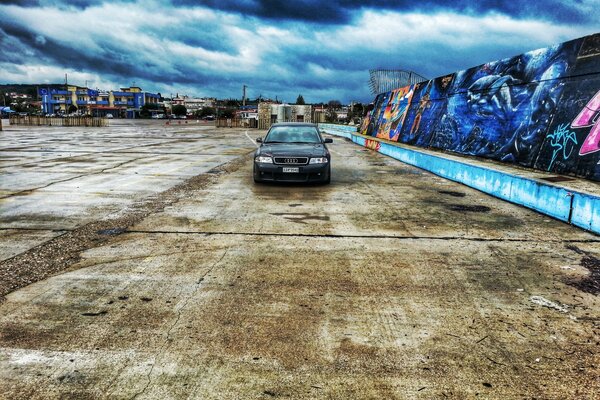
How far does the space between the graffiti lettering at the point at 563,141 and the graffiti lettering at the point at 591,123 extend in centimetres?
26

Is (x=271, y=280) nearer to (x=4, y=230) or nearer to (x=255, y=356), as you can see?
(x=255, y=356)

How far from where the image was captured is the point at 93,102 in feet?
474

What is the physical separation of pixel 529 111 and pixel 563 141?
6.29 feet

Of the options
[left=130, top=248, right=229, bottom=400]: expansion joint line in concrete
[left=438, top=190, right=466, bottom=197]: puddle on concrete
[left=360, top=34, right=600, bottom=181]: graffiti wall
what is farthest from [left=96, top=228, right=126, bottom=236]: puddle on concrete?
[left=360, top=34, right=600, bottom=181]: graffiti wall

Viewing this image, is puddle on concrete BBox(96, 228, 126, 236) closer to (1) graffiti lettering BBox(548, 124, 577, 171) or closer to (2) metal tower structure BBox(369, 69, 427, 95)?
(1) graffiti lettering BBox(548, 124, 577, 171)

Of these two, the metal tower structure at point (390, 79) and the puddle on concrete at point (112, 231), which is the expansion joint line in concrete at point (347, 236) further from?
the metal tower structure at point (390, 79)

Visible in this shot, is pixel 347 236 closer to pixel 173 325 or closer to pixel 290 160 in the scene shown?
pixel 173 325

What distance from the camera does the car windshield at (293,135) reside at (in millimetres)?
11500

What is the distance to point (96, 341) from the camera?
3326mm

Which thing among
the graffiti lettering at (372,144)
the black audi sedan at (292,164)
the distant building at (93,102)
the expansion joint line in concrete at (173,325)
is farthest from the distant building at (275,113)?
the distant building at (93,102)

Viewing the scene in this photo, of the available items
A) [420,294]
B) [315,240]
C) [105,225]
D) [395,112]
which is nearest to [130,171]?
[105,225]

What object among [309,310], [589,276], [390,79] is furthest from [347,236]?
[390,79]

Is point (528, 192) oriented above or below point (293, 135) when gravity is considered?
below

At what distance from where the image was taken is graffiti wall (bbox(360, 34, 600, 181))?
9.01 meters
